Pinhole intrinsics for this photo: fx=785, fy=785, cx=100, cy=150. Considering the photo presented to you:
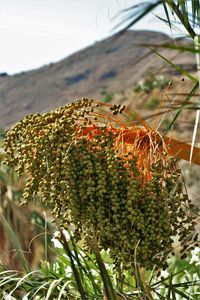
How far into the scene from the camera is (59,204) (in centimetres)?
274

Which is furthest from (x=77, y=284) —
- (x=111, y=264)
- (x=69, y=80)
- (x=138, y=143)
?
(x=69, y=80)

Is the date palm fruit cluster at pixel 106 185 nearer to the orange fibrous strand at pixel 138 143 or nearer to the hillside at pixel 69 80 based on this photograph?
the orange fibrous strand at pixel 138 143

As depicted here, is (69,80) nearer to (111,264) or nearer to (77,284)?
(111,264)

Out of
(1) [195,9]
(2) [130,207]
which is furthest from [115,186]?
(1) [195,9]

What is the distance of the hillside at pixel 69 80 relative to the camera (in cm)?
6366

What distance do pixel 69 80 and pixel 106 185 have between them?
67.7 meters

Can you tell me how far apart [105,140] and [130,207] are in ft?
0.85

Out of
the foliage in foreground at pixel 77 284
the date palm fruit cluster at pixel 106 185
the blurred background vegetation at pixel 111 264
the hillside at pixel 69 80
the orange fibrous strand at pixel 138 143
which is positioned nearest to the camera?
the blurred background vegetation at pixel 111 264

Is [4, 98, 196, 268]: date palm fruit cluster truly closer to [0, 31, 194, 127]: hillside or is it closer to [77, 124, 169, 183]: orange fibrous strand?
[77, 124, 169, 183]: orange fibrous strand

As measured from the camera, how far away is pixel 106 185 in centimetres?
269

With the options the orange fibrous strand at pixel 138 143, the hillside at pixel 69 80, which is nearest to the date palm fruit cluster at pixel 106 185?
the orange fibrous strand at pixel 138 143

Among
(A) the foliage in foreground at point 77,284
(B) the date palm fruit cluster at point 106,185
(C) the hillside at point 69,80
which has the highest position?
(B) the date palm fruit cluster at point 106,185

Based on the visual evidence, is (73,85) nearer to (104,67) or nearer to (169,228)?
(104,67)

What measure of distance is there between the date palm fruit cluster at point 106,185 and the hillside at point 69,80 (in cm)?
5712
